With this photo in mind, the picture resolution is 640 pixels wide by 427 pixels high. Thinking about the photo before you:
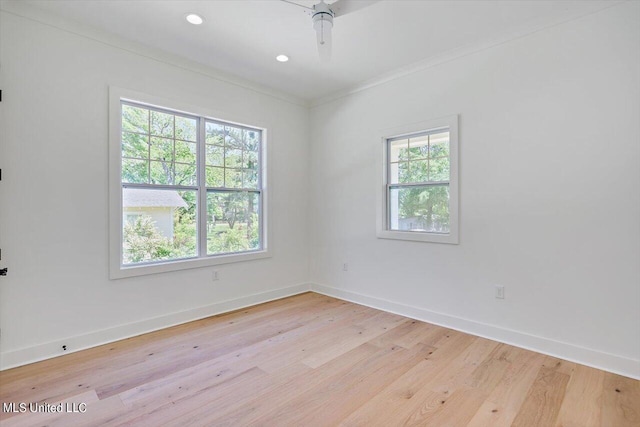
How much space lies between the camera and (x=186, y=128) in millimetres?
3514

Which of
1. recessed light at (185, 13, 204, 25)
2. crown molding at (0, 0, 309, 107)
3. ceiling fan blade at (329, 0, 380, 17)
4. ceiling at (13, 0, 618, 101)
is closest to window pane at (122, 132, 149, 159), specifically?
crown molding at (0, 0, 309, 107)

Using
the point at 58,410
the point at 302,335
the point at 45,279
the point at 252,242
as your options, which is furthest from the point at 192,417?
the point at 252,242

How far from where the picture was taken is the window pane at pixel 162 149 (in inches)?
128

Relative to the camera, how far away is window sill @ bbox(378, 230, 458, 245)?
3.26 meters

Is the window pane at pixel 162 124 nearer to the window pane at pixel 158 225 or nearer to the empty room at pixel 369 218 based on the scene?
the empty room at pixel 369 218

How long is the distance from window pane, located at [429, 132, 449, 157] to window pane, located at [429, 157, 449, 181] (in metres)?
0.06

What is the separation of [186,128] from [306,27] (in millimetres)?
1688

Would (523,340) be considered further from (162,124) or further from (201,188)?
(162,124)

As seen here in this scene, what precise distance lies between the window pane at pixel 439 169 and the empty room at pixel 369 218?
0.03 metres

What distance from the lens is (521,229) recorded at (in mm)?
2822

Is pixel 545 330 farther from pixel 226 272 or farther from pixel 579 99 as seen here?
pixel 226 272

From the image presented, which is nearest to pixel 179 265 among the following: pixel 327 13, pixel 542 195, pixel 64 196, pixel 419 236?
pixel 64 196

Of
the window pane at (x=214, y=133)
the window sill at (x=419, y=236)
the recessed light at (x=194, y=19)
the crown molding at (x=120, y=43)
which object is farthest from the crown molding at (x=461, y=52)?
the recessed light at (x=194, y=19)

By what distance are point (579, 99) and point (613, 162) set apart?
562 mm
